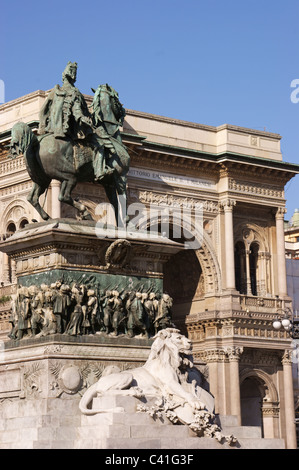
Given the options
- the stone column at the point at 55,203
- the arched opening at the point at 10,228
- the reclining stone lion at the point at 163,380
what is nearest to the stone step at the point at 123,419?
the reclining stone lion at the point at 163,380

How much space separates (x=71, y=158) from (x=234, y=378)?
35.7 meters

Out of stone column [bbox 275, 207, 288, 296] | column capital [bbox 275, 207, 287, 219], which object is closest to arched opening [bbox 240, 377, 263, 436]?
stone column [bbox 275, 207, 288, 296]

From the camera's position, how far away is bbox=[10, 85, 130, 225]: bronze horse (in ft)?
65.5

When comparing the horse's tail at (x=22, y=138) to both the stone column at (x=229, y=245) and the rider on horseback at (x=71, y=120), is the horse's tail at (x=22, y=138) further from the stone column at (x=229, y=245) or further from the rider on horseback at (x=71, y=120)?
the stone column at (x=229, y=245)

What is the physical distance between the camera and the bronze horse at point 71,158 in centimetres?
1997

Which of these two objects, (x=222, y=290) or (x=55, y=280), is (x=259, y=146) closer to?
(x=222, y=290)

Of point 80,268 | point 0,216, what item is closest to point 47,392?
point 80,268

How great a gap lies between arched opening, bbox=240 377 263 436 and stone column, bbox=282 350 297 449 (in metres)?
1.53

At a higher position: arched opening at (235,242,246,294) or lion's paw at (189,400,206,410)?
arched opening at (235,242,246,294)

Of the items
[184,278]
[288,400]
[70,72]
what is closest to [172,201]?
[184,278]

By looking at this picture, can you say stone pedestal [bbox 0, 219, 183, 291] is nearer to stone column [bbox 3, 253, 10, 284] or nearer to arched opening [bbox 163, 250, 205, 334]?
stone column [bbox 3, 253, 10, 284]

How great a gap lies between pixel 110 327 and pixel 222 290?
3665 centimetres

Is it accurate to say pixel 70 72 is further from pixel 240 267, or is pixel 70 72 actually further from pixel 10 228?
pixel 240 267
